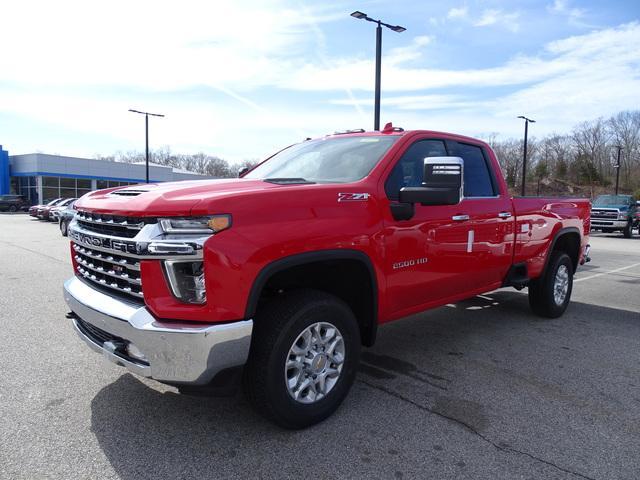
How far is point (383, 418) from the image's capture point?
321cm

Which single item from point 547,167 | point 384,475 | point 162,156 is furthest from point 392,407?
point 162,156

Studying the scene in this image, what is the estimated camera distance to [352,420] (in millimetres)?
3176

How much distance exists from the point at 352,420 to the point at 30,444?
75.8 inches

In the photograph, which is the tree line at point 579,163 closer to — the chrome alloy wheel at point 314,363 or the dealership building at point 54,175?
the dealership building at point 54,175

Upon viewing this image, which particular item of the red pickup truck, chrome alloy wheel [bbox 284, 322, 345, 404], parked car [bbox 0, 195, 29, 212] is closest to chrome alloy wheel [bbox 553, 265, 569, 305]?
the red pickup truck

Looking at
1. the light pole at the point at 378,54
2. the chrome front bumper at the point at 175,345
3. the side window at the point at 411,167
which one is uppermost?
the light pole at the point at 378,54

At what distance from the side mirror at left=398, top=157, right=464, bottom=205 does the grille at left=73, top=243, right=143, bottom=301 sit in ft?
6.04

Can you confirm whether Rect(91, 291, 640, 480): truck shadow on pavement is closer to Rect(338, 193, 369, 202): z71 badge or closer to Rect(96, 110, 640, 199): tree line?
Rect(338, 193, 369, 202): z71 badge

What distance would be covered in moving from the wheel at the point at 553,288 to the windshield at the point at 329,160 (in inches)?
117

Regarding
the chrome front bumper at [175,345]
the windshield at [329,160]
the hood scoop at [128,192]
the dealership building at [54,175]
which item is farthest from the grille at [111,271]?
the dealership building at [54,175]

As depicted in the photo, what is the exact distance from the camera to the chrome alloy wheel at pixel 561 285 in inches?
230

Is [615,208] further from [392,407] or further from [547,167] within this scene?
[547,167]

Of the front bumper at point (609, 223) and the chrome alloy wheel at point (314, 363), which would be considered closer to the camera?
the chrome alloy wheel at point (314, 363)

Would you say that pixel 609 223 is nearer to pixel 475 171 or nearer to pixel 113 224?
pixel 475 171
